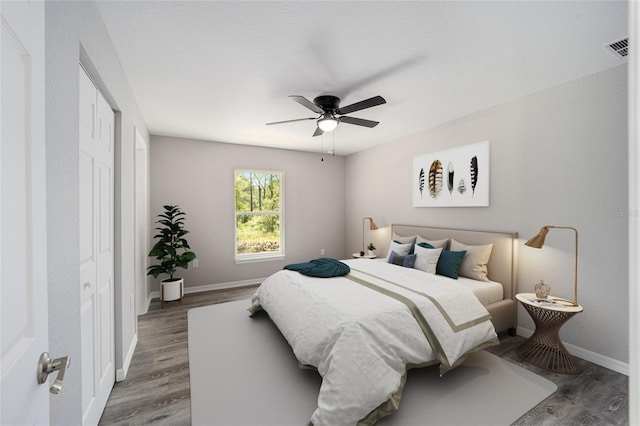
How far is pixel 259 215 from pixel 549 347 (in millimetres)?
4484

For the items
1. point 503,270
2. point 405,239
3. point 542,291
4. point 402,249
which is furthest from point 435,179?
point 542,291

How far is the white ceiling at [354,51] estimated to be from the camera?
1751 mm

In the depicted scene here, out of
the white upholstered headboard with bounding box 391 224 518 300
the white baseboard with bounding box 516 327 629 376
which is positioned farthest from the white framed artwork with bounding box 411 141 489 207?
the white baseboard with bounding box 516 327 629 376

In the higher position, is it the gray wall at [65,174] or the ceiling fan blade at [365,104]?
the ceiling fan blade at [365,104]

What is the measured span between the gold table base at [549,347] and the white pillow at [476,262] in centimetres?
67

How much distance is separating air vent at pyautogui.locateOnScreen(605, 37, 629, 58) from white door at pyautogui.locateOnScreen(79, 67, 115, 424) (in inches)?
139

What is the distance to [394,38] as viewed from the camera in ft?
6.59

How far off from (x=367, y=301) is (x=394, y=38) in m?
2.01

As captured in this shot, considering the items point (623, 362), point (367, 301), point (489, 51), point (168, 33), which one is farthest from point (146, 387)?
point (623, 362)

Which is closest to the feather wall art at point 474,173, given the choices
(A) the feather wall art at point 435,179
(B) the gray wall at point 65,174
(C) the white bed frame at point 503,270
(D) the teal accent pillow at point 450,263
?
(A) the feather wall art at point 435,179

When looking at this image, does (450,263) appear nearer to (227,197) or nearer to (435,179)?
(435,179)

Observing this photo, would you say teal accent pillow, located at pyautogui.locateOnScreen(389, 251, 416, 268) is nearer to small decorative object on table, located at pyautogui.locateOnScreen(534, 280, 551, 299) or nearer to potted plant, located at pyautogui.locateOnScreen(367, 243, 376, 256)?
potted plant, located at pyautogui.locateOnScreen(367, 243, 376, 256)

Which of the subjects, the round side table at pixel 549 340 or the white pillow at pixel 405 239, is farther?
the white pillow at pixel 405 239

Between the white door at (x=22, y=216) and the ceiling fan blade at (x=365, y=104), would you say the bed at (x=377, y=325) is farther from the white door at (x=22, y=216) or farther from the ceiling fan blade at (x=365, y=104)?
the ceiling fan blade at (x=365, y=104)
